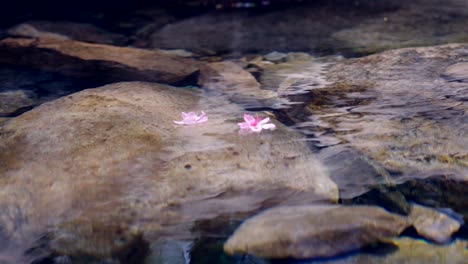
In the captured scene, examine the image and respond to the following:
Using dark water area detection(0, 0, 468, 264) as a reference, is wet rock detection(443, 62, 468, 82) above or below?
above

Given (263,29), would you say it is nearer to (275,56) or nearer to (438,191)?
(275,56)

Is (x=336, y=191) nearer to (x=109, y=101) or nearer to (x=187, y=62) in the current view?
(x=109, y=101)

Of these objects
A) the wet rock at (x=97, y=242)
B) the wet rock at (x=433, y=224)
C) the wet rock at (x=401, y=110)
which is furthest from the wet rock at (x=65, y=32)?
the wet rock at (x=433, y=224)

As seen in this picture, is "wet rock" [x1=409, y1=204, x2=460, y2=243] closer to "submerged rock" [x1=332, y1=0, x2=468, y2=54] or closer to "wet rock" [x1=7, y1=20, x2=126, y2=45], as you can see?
"submerged rock" [x1=332, y1=0, x2=468, y2=54]

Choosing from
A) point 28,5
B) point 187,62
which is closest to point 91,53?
point 187,62

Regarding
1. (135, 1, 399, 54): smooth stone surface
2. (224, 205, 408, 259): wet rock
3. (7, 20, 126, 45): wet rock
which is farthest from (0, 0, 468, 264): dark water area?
(7, 20, 126, 45): wet rock

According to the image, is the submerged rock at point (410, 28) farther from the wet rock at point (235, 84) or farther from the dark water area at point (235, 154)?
the wet rock at point (235, 84)

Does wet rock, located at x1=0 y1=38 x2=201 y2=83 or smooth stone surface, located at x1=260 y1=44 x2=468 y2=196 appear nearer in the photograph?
smooth stone surface, located at x1=260 y1=44 x2=468 y2=196
